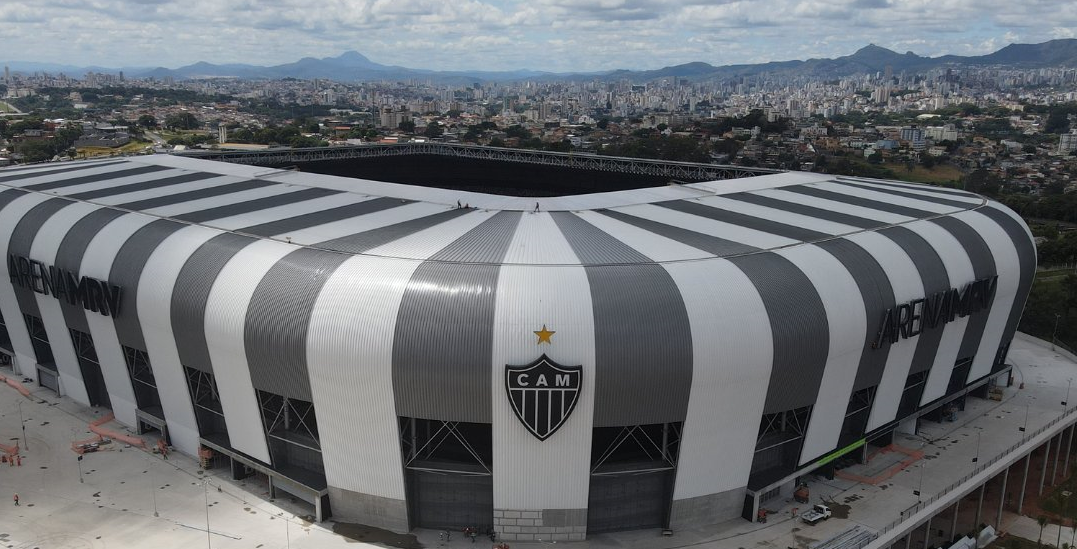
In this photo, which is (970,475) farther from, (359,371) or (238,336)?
(238,336)

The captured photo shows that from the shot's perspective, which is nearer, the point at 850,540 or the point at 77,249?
the point at 850,540

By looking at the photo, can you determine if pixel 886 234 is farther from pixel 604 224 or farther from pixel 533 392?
pixel 533 392

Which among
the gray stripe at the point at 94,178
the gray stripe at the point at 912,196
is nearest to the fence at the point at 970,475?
the gray stripe at the point at 912,196

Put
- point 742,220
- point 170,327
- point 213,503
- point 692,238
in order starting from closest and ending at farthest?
point 213,503, point 170,327, point 692,238, point 742,220

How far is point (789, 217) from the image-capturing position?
51781mm

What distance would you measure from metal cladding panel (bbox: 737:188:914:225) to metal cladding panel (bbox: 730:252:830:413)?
47.8 feet

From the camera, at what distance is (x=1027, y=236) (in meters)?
56.0

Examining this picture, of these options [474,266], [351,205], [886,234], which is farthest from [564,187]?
[474,266]

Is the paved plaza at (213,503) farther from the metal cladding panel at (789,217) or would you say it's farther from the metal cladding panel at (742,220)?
the metal cladding panel at (789,217)

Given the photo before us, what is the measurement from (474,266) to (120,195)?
33.6 m

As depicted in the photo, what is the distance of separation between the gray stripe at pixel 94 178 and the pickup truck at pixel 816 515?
58.1 meters

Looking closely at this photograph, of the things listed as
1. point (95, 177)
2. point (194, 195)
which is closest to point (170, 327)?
point (194, 195)

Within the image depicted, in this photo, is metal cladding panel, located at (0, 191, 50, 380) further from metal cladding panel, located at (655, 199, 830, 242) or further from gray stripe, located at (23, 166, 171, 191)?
metal cladding panel, located at (655, 199, 830, 242)

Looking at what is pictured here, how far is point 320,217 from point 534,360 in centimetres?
2091
